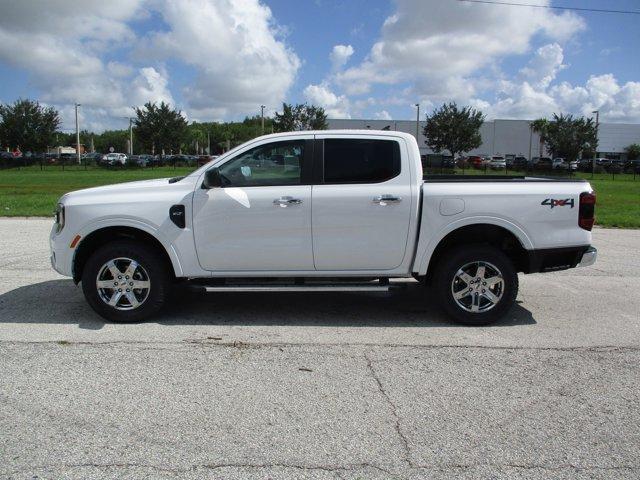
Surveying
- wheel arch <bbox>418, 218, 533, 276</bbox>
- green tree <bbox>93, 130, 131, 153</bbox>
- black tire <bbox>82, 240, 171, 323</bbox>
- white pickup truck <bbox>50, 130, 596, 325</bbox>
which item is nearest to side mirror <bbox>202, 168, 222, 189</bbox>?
white pickup truck <bbox>50, 130, 596, 325</bbox>

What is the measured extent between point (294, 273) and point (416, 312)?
Result: 148 cm

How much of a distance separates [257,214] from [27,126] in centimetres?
5930

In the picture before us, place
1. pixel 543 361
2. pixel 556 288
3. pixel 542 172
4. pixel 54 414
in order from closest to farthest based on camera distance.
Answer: pixel 54 414 < pixel 543 361 < pixel 556 288 < pixel 542 172

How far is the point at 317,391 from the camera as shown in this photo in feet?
13.6

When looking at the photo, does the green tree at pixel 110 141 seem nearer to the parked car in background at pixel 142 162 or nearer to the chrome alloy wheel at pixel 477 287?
the parked car in background at pixel 142 162

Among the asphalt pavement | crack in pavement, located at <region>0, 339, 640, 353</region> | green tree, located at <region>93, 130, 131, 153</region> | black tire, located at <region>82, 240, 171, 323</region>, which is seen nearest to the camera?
the asphalt pavement

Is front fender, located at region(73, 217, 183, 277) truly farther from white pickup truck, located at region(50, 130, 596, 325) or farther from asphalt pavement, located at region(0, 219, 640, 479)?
asphalt pavement, located at region(0, 219, 640, 479)

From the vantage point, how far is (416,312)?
629 cm

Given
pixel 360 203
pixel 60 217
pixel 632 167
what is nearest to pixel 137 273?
pixel 60 217

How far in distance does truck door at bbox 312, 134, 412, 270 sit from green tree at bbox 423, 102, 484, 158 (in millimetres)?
60727

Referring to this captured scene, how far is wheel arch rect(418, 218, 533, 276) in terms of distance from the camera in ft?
18.4

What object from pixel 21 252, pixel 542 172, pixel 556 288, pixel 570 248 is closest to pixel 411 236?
pixel 570 248

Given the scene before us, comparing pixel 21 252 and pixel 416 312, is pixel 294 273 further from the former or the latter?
pixel 21 252

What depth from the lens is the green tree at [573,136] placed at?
6525 centimetres
